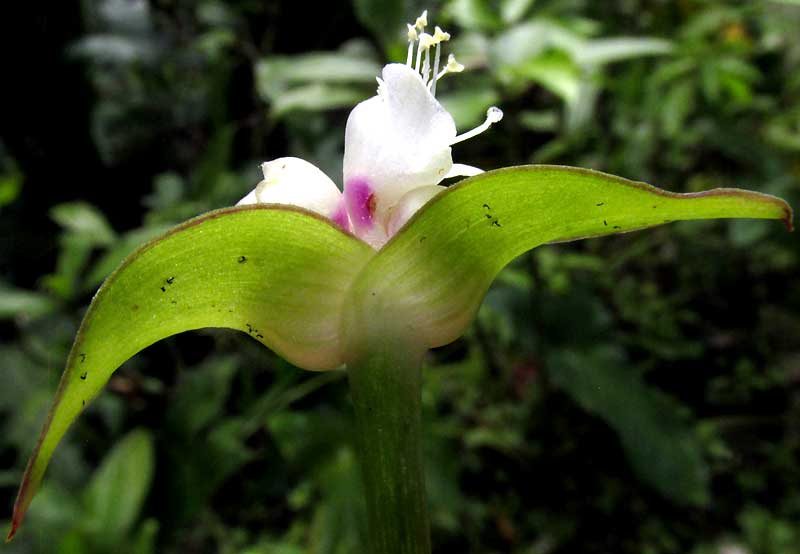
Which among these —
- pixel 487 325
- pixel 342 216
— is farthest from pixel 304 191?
pixel 487 325

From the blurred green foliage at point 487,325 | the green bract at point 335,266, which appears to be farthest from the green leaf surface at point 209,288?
the blurred green foliage at point 487,325

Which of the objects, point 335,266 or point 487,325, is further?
point 487,325

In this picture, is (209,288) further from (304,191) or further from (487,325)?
(487,325)

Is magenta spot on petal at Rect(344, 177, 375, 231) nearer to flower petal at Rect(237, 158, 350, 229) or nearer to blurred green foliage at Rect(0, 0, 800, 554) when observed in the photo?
flower petal at Rect(237, 158, 350, 229)

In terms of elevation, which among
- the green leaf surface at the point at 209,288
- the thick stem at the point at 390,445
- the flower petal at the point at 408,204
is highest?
the flower petal at the point at 408,204

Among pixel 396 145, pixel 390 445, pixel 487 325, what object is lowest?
pixel 390 445

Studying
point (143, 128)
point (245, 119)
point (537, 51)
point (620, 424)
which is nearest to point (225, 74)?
point (245, 119)

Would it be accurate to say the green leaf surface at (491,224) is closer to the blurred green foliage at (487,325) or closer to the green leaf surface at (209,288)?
the green leaf surface at (209,288)
